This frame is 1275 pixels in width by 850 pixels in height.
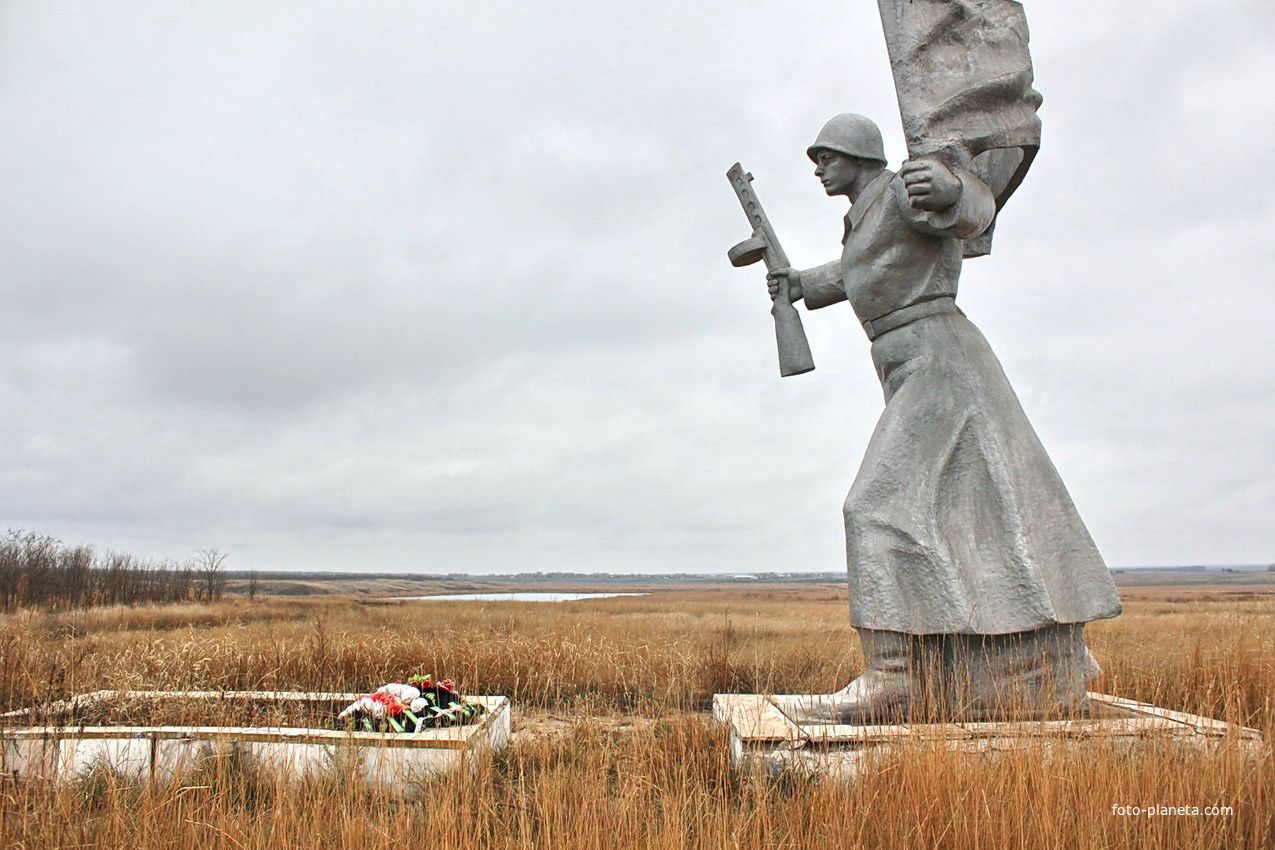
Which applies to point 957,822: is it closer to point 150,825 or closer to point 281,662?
point 150,825

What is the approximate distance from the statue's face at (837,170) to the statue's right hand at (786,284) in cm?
59

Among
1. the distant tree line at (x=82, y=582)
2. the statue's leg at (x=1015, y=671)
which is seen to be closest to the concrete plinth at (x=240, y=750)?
the statue's leg at (x=1015, y=671)

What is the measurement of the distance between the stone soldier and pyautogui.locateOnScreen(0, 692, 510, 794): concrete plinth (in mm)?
1890

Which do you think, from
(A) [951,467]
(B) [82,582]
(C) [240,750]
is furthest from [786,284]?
(B) [82,582]

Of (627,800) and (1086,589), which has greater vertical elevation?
(1086,589)

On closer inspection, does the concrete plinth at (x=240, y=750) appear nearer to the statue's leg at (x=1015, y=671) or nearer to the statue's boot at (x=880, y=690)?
the statue's boot at (x=880, y=690)

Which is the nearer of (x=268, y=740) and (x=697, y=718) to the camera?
(x=268, y=740)

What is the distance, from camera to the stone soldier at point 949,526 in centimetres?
381

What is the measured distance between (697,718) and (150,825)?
2.58m

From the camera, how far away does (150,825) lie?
2.90 metres

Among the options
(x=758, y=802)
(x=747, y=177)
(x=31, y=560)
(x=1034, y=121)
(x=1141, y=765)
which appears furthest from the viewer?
(x=31, y=560)

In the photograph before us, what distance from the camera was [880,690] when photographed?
387 cm

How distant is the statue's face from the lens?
15.0ft

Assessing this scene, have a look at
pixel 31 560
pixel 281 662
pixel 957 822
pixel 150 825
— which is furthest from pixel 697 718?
pixel 31 560
